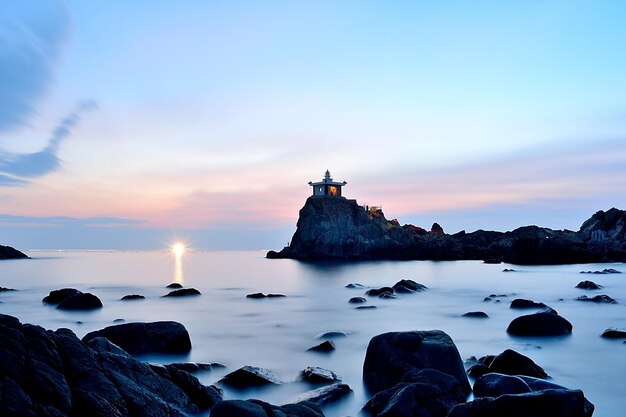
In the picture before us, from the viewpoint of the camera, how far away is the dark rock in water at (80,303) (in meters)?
25.9

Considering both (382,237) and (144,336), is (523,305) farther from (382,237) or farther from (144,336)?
(382,237)

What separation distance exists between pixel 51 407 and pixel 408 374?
21.0ft

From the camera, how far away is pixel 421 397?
8164 millimetres

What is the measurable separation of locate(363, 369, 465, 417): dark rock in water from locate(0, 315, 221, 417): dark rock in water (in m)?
3.42

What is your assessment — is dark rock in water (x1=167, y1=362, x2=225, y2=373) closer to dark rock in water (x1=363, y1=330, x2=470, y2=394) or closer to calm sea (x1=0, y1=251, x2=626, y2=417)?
calm sea (x1=0, y1=251, x2=626, y2=417)

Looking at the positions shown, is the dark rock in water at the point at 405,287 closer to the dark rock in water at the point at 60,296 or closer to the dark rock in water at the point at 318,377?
the dark rock in water at the point at 60,296

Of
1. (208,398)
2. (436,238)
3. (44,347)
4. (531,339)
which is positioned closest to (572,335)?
(531,339)

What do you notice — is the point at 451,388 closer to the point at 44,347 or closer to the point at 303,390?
the point at 303,390

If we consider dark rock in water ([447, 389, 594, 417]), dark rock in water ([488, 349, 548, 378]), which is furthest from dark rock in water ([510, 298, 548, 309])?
dark rock in water ([447, 389, 594, 417])

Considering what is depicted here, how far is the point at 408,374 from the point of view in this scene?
961 cm

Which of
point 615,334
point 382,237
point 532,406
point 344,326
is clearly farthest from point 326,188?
point 532,406

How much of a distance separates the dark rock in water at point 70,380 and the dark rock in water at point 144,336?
19.4 feet

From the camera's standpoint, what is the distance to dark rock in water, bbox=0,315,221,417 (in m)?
5.55

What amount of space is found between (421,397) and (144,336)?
8.34 meters
